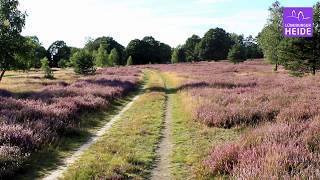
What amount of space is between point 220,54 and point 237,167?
460ft

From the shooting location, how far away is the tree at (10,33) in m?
41.1

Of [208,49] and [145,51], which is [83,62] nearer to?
[208,49]

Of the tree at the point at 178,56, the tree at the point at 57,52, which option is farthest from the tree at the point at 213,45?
the tree at the point at 57,52

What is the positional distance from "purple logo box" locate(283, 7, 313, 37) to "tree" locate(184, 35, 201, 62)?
9373 cm

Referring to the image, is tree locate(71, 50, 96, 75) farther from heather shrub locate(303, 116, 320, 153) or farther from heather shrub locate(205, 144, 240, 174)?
heather shrub locate(205, 144, 240, 174)

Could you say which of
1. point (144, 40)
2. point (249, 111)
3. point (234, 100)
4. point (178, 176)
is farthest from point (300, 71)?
point (144, 40)

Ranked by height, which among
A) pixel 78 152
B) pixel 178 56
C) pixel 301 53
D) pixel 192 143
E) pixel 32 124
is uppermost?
pixel 178 56

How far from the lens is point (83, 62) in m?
62.0

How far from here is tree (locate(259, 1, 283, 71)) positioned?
66750mm

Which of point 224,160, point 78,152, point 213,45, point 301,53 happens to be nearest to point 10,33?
point 301,53

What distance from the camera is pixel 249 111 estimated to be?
17.8m

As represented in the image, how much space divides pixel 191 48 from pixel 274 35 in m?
94.4

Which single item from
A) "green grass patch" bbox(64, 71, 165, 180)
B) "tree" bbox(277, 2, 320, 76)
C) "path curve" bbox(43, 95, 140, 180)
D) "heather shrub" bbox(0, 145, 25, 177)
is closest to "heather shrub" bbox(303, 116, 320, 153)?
"green grass patch" bbox(64, 71, 165, 180)

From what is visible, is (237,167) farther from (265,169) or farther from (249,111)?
(249,111)
